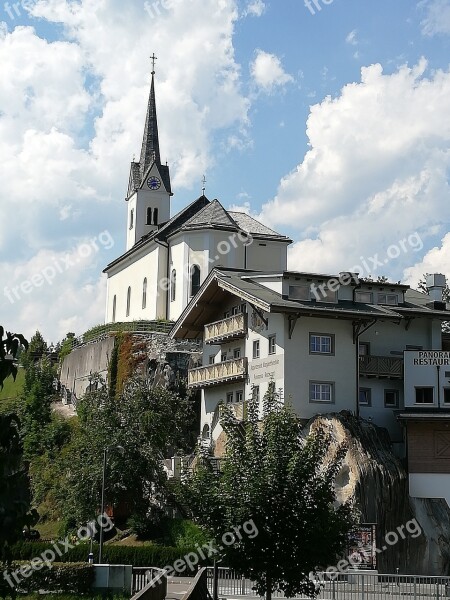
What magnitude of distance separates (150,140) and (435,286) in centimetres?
4711

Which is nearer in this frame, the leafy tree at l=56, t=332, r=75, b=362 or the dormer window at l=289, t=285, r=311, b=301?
the dormer window at l=289, t=285, r=311, b=301

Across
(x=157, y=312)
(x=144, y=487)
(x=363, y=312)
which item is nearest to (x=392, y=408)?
(x=363, y=312)

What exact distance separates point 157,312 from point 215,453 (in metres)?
25.5

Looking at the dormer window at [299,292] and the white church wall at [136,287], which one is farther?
the white church wall at [136,287]

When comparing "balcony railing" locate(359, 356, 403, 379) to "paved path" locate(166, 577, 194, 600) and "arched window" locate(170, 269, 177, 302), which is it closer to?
"paved path" locate(166, 577, 194, 600)

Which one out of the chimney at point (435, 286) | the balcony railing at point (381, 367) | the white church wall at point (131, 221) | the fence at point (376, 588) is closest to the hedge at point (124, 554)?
the fence at point (376, 588)

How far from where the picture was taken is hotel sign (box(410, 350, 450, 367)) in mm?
44500

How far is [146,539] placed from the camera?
4272 centimetres

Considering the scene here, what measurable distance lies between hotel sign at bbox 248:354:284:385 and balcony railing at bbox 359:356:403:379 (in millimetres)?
4381

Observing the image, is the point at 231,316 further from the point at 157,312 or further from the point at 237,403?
the point at 157,312

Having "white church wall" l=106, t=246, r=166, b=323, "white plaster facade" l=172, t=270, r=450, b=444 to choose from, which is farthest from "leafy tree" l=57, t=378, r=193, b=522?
"white church wall" l=106, t=246, r=166, b=323

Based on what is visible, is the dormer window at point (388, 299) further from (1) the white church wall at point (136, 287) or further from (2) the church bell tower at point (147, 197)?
(2) the church bell tower at point (147, 197)

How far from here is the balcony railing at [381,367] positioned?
45125 millimetres

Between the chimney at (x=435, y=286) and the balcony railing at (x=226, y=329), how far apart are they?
36.5 ft
